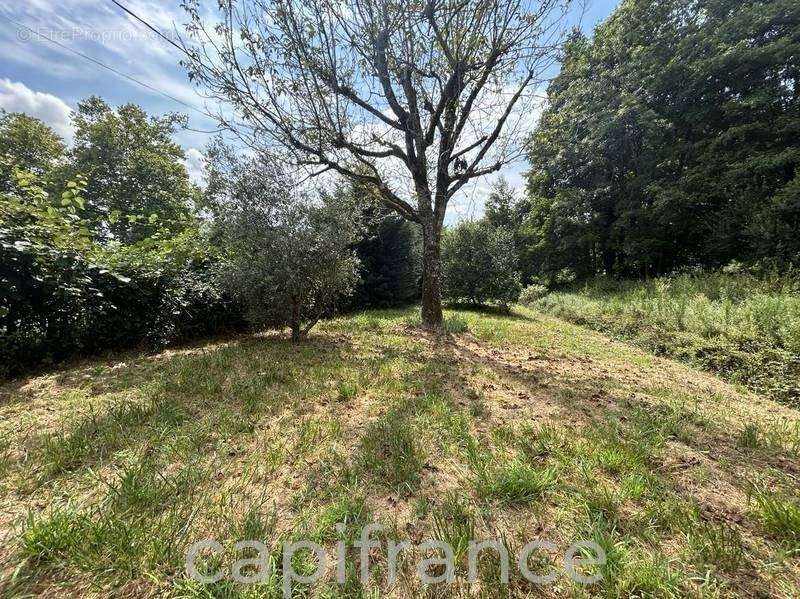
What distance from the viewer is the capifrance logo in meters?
1.38

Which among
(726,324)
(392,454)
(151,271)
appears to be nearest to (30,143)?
(151,271)

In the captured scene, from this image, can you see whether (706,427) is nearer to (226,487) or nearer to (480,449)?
(480,449)

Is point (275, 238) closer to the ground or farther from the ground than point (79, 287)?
farther from the ground

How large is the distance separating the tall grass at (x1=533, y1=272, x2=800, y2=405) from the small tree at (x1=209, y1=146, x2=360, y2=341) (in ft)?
22.3

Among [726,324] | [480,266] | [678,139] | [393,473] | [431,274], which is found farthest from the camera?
[678,139]

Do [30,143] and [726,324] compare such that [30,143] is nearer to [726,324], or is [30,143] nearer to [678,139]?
[726,324]

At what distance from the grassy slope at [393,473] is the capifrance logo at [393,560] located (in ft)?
0.15

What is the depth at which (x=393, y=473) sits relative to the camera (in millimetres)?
2119

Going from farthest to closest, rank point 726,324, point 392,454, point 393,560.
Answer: point 726,324, point 392,454, point 393,560

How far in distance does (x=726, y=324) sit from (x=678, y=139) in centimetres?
1330

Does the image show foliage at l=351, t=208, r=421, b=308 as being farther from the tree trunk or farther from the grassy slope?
the grassy slope

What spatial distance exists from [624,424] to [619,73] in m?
19.3

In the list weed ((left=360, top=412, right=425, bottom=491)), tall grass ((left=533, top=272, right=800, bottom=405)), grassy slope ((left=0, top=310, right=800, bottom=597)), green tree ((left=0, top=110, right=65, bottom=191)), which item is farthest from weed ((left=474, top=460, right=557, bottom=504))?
green tree ((left=0, top=110, right=65, bottom=191))

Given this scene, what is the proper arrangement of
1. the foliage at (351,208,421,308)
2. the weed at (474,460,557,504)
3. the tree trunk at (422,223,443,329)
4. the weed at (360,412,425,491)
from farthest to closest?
the foliage at (351,208,421,308)
the tree trunk at (422,223,443,329)
the weed at (360,412,425,491)
the weed at (474,460,557,504)
